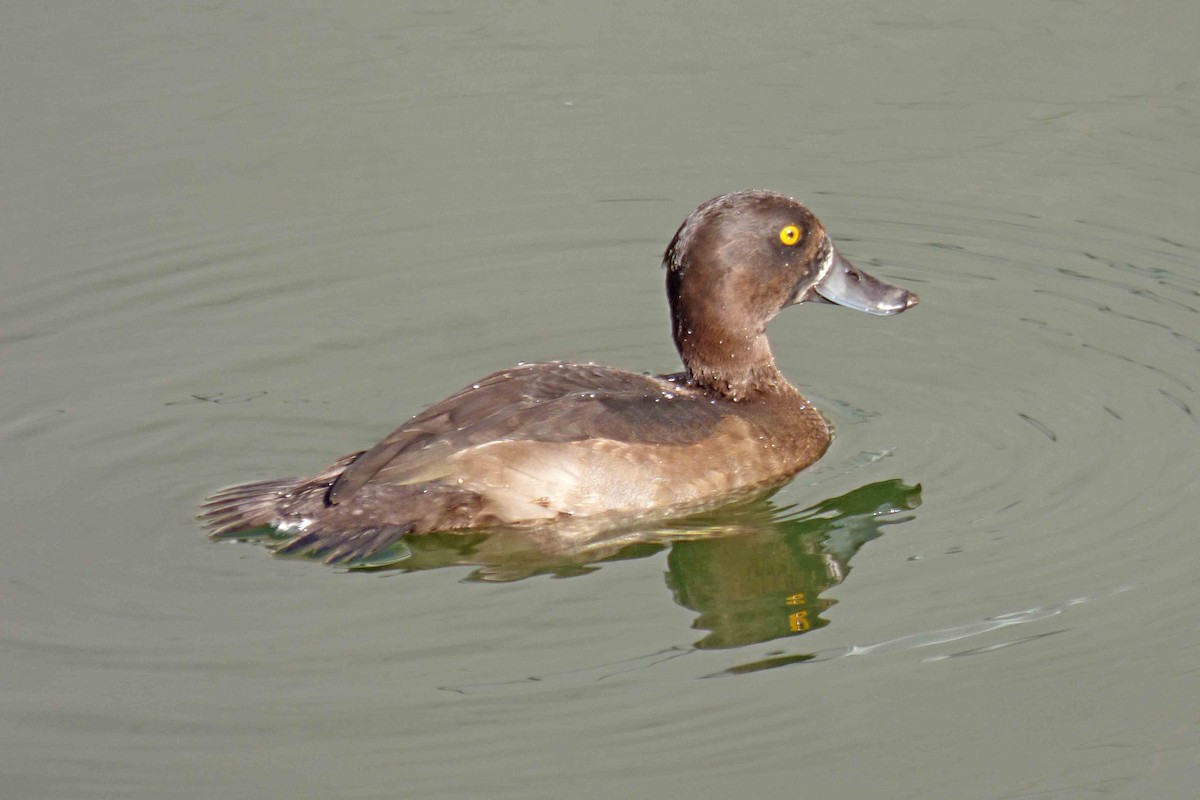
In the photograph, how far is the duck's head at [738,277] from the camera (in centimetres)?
716

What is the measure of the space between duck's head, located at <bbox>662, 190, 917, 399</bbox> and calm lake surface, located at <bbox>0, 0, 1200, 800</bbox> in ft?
1.93

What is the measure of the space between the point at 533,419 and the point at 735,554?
91 centimetres

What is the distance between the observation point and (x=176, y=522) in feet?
22.1

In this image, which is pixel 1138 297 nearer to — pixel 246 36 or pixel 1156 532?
pixel 1156 532

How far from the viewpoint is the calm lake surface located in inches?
210

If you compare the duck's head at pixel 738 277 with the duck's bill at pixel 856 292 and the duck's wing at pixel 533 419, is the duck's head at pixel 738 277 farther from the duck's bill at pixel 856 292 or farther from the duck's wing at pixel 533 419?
the duck's wing at pixel 533 419

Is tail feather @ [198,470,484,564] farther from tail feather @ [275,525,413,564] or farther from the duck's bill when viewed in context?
the duck's bill

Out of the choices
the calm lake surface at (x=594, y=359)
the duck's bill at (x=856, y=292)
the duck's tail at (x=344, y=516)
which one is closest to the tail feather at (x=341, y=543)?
the duck's tail at (x=344, y=516)

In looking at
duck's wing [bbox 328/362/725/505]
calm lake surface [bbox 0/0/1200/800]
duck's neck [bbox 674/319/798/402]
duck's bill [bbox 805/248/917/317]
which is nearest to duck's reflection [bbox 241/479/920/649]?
calm lake surface [bbox 0/0/1200/800]

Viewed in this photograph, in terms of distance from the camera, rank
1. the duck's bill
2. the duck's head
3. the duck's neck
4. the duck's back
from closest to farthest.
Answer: the duck's back
the duck's head
the duck's neck
the duck's bill

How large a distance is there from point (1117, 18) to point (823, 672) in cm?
696

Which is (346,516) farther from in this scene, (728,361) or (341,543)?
(728,361)

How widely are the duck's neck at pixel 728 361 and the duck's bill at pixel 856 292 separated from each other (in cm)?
38

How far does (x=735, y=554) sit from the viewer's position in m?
6.56
